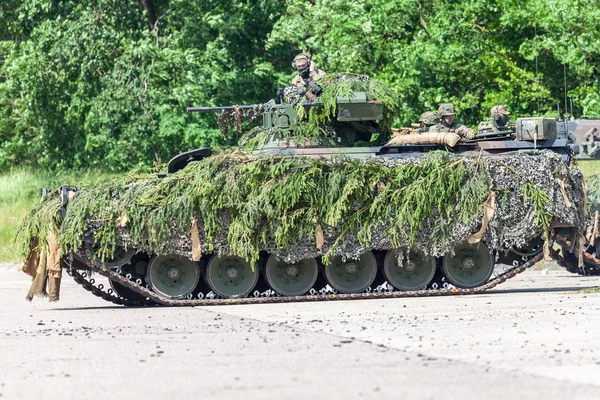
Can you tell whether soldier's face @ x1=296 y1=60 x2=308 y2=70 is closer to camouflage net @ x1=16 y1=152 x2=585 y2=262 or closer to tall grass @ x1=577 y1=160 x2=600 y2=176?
camouflage net @ x1=16 y1=152 x2=585 y2=262

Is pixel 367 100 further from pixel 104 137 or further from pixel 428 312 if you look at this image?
pixel 104 137

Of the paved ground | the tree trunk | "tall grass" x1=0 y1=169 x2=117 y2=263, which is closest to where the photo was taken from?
the paved ground

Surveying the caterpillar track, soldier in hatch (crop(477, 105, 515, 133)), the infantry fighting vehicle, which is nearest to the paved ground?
the caterpillar track

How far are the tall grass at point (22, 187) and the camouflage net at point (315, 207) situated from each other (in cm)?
1520

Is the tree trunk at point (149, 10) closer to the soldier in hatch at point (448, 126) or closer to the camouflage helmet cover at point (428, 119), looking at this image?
the camouflage helmet cover at point (428, 119)

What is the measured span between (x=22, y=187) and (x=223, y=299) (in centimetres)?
2059

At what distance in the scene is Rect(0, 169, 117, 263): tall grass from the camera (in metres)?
33.6

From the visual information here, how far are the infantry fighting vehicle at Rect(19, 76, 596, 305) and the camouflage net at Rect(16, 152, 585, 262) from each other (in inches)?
0.8

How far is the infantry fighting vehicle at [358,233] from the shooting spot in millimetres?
18000

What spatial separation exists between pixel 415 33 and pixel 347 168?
1381cm

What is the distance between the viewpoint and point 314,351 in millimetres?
11523

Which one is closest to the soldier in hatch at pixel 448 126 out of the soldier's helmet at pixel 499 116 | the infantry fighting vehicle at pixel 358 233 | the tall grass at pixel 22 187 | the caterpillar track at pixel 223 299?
the infantry fighting vehicle at pixel 358 233

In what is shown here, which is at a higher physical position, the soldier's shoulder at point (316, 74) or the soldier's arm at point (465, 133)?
the soldier's shoulder at point (316, 74)

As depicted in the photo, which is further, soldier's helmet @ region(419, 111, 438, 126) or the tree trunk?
the tree trunk
